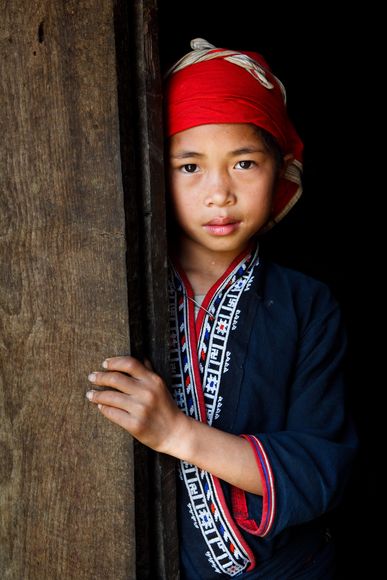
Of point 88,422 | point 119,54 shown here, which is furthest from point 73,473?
point 119,54

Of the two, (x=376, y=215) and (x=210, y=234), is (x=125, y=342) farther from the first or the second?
(x=376, y=215)

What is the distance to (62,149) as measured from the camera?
3.72 feet

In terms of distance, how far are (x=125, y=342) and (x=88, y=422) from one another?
0.58 feet

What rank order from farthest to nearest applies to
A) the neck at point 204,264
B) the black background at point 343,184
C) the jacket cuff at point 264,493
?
the black background at point 343,184 < the neck at point 204,264 < the jacket cuff at point 264,493

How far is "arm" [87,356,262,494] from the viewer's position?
110cm

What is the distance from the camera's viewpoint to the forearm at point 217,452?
1.18 metres

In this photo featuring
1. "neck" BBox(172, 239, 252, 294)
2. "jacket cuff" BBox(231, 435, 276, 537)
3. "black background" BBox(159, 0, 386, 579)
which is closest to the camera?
"jacket cuff" BBox(231, 435, 276, 537)

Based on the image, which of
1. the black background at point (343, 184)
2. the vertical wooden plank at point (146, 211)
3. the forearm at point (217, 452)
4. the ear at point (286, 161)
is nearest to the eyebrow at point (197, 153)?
the vertical wooden plank at point (146, 211)

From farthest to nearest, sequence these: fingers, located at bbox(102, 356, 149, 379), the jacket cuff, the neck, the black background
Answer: the black background < the neck < the jacket cuff < fingers, located at bbox(102, 356, 149, 379)

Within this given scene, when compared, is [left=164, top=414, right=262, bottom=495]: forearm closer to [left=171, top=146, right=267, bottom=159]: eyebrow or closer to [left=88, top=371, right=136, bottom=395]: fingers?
[left=88, top=371, right=136, bottom=395]: fingers

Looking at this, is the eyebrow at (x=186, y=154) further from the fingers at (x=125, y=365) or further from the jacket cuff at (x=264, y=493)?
the jacket cuff at (x=264, y=493)

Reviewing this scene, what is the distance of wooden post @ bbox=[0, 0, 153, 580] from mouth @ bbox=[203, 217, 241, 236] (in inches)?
10.8

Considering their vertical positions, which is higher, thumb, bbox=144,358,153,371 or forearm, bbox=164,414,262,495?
thumb, bbox=144,358,153,371

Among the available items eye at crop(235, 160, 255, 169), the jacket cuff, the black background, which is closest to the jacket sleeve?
the jacket cuff
